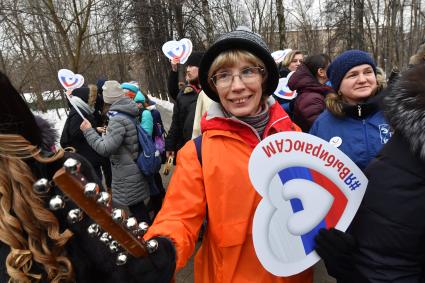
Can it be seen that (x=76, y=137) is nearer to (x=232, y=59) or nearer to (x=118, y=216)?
(x=232, y=59)

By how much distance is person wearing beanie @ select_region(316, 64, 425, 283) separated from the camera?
1048mm

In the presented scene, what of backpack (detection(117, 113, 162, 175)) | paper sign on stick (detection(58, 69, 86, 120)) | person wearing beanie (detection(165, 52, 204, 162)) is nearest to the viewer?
backpack (detection(117, 113, 162, 175))

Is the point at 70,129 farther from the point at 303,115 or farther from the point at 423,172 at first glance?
the point at 423,172

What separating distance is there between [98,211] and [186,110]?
339 centimetres

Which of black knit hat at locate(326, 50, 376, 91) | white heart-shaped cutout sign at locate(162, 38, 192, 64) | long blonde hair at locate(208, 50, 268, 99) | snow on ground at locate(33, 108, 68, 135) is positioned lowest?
snow on ground at locate(33, 108, 68, 135)

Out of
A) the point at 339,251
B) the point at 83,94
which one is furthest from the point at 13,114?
the point at 83,94

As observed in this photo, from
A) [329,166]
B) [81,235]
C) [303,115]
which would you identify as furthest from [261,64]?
[303,115]

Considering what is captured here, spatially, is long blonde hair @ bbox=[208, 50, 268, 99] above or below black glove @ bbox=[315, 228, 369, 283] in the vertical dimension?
above

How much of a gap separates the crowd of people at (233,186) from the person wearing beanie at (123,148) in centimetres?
190

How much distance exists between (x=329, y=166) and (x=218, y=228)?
1.76 ft

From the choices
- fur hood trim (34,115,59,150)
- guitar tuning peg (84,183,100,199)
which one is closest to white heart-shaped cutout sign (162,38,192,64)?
fur hood trim (34,115,59,150)

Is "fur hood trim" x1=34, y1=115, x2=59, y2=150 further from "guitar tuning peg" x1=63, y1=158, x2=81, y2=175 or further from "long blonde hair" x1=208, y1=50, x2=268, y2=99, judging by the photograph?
"long blonde hair" x1=208, y1=50, x2=268, y2=99

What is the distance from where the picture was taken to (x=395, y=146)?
3.67 ft

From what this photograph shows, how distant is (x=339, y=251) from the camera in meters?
1.22
